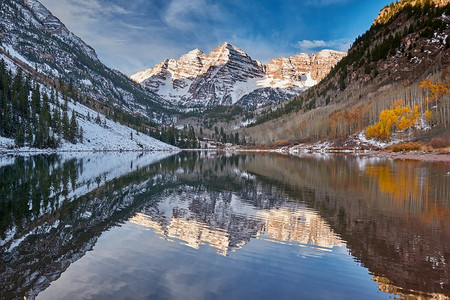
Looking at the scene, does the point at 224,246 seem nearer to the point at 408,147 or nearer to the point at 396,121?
the point at 408,147

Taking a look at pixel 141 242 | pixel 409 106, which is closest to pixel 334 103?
pixel 409 106

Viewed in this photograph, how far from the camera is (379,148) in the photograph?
4451 inches

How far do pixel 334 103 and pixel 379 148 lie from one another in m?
91.8

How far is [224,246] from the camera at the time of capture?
1318 cm

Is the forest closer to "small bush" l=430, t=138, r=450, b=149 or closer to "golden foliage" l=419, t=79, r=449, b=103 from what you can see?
"small bush" l=430, t=138, r=450, b=149

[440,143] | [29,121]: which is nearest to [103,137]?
[29,121]

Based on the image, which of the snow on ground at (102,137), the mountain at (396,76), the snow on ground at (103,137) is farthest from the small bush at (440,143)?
the snow on ground at (103,137)

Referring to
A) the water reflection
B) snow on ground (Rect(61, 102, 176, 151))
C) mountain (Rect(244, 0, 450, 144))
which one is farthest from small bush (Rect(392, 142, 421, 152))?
snow on ground (Rect(61, 102, 176, 151))

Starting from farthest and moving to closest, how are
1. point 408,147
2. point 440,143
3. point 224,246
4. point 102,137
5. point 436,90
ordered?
point 102,137, point 436,90, point 408,147, point 440,143, point 224,246

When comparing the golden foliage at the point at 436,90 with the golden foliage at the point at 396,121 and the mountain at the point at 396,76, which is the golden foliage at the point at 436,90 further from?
the golden foliage at the point at 396,121

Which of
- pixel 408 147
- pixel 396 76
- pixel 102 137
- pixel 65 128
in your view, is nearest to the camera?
pixel 408 147

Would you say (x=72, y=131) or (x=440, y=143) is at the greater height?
(x=72, y=131)

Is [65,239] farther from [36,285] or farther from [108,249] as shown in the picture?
[36,285]

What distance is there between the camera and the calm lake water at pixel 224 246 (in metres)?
8.89
